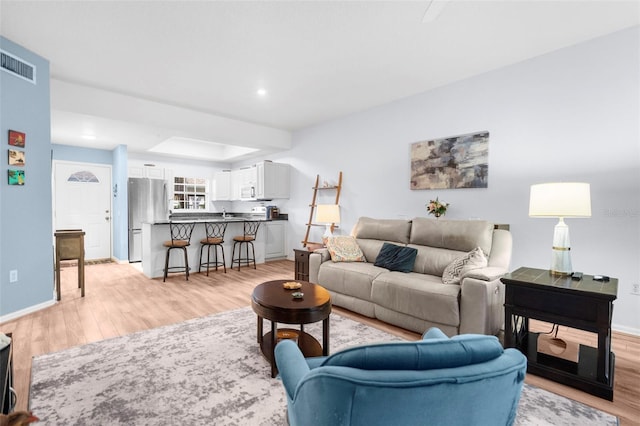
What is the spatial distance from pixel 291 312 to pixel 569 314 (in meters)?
1.96

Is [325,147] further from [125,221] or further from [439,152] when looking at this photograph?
[125,221]

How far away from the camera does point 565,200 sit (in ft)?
7.63

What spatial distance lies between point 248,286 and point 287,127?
3.54 metres

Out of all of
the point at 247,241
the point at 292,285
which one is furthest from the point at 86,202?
the point at 292,285

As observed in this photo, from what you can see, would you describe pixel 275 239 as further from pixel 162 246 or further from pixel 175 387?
pixel 175 387

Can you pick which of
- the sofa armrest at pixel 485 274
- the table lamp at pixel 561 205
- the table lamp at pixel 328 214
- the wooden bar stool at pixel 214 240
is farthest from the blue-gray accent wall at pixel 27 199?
the table lamp at pixel 561 205

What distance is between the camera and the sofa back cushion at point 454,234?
3.17 metres

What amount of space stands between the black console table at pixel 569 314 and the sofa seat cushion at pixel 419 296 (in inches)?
16.6

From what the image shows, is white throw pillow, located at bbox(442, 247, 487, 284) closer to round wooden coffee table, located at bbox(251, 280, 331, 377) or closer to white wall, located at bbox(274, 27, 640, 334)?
white wall, located at bbox(274, 27, 640, 334)

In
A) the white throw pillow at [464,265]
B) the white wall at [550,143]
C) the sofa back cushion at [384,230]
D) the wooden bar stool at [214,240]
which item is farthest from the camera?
the wooden bar stool at [214,240]

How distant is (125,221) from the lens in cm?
648

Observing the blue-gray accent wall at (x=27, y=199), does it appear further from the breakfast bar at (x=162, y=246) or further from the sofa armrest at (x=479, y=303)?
the sofa armrest at (x=479, y=303)

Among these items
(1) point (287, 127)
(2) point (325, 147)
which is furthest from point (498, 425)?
(1) point (287, 127)

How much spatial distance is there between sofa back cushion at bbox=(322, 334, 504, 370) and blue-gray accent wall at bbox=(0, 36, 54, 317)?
4.08 metres
